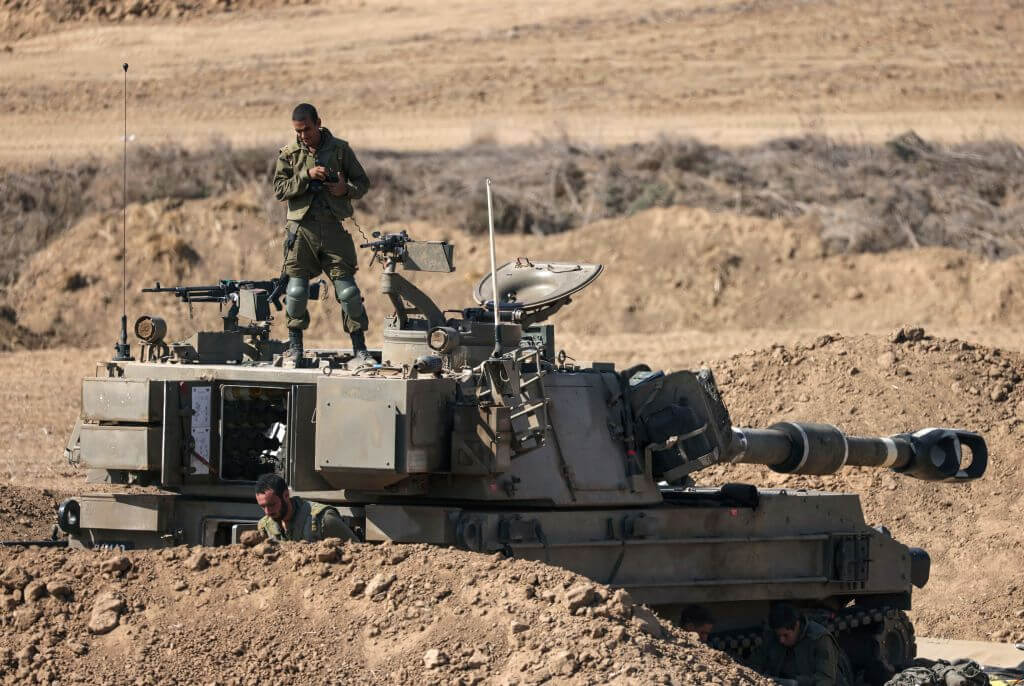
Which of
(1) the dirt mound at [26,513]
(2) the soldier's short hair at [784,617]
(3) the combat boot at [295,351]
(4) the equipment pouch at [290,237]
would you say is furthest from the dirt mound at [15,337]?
(2) the soldier's short hair at [784,617]

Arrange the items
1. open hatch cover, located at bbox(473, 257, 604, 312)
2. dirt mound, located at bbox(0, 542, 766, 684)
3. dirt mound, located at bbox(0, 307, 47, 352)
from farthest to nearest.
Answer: dirt mound, located at bbox(0, 307, 47, 352) < open hatch cover, located at bbox(473, 257, 604, 312) < dirt mound, located at bbox(0, 542, 766, 684)

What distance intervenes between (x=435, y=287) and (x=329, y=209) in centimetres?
1759

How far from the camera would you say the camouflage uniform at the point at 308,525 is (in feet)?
35.2

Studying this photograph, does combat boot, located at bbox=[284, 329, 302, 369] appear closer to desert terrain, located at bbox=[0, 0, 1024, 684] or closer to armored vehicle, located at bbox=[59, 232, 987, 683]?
armored vehicle, located at bbox=[59, 232, 987, 683]

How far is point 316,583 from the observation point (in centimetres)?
1009

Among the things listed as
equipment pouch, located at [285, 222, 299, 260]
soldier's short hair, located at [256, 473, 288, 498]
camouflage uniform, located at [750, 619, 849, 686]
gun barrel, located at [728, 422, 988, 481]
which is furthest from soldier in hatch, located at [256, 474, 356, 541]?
camouflage uniform, located at [750, 619, 849, 686]

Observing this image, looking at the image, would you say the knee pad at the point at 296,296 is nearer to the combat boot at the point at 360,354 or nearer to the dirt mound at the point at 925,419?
the combat boot at the point at 360,354

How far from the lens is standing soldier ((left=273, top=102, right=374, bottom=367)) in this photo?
12.2 m

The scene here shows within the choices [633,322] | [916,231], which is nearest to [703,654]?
[633,322]

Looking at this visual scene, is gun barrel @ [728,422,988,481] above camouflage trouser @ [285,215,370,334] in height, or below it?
below

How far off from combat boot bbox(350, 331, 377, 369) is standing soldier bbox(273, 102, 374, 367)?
1 cm

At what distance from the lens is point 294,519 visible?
1076 centimetres

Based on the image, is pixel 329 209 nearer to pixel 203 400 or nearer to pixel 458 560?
pixel 203 400

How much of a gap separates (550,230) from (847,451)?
17979 millimetres
